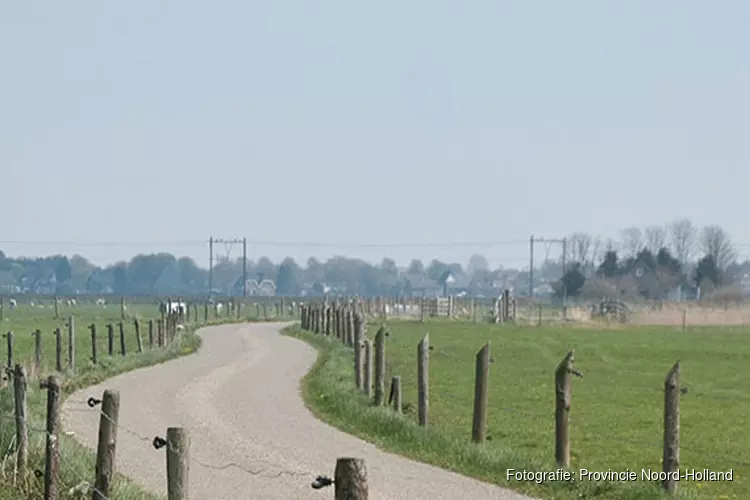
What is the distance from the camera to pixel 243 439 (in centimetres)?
2238

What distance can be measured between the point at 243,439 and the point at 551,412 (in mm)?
8556

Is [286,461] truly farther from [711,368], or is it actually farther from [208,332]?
[208,332]

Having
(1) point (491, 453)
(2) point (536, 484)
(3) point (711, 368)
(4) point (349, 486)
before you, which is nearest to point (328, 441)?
(1) point (491, 453)

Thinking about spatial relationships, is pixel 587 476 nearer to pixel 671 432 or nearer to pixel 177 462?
pixel 671 432

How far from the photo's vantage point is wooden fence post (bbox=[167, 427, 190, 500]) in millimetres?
11742

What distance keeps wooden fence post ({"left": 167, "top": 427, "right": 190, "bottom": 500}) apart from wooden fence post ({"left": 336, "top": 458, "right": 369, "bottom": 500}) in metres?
3.50

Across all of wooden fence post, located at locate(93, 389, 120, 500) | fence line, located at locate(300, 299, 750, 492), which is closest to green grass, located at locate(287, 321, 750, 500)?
fence line, located at locate(300, 299, 750, 492)

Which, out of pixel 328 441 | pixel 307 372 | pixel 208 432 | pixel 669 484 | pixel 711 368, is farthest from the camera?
pixel 711 368

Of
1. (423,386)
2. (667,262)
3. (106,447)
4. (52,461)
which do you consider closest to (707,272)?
(667,262)

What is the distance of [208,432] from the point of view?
23.4 metres

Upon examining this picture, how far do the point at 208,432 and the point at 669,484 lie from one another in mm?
9831

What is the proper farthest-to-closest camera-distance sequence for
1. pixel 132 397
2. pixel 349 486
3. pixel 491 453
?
pixel 132 397
pixel 491 453
pixel 349 486

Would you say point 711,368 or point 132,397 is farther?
point 711,368

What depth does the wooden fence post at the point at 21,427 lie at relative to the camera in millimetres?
15500
